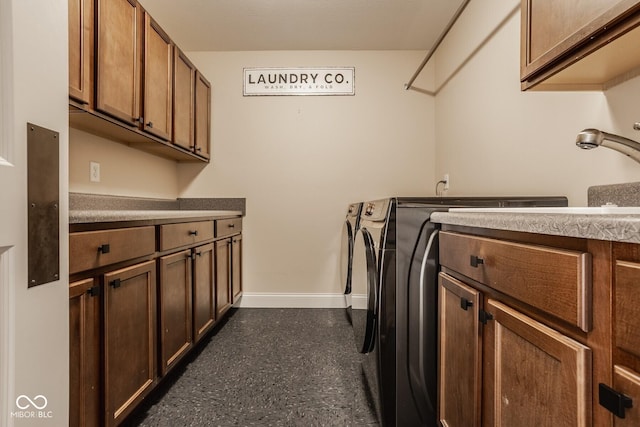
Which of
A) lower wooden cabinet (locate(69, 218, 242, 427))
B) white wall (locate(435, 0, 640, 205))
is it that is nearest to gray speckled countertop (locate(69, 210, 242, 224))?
lower wooden cabinet (locate(69, 218, 242, 427))

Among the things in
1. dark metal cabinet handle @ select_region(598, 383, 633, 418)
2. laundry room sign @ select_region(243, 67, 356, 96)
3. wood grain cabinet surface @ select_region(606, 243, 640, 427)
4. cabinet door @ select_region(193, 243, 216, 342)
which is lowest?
cabinet door @ select_region(193, 243, 216, 342)

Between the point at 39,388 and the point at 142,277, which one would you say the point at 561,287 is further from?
the point at 142,277

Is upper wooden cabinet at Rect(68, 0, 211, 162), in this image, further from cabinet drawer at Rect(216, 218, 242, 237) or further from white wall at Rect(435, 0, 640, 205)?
white wall at Rect(435, 0, 640, 205)

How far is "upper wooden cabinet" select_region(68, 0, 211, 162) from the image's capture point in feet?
4.71

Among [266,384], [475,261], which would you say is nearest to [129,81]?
[266,384]

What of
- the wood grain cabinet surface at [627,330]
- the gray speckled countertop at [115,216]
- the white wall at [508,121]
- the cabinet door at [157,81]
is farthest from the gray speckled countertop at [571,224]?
the cabinet door at [157,81]

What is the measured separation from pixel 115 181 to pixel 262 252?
1312 mm

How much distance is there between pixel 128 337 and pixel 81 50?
117 cm

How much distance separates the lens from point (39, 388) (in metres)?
0.61

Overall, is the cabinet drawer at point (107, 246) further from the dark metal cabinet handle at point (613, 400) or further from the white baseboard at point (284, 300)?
the white baseboard at point (284, 300)

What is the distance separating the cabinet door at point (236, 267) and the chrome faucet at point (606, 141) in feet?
7.76

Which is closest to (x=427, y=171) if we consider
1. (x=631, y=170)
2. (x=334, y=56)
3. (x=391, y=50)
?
(x=391, y=50)

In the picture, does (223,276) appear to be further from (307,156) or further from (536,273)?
(536,273)

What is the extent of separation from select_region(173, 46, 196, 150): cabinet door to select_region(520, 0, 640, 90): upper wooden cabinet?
2019 millimetres
